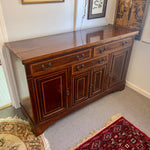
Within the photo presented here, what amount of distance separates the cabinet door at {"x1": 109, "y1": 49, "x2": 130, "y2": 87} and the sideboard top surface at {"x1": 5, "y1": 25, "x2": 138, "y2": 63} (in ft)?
0.80

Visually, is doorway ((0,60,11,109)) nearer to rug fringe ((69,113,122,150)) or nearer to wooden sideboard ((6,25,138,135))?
wooden sideboard ((6,25,138,135))

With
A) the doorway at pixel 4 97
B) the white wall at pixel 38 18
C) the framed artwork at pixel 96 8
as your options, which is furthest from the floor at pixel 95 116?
the framed artwork at pixel 96 8

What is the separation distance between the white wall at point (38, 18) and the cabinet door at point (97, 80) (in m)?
0.63

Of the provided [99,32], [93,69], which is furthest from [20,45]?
[99,32]

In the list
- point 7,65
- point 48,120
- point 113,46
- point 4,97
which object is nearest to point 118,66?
point 113,46

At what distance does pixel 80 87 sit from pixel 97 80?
10.9 inches

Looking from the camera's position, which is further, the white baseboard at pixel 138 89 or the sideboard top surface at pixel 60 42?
the white baseboard at pixel 138 89

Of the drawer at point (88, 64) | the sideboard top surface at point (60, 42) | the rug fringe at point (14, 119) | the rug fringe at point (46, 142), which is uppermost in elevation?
the sideboard top surface at point (60, 42)

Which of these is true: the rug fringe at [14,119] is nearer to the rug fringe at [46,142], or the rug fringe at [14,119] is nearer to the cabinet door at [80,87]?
the rug fringe at [46,142]

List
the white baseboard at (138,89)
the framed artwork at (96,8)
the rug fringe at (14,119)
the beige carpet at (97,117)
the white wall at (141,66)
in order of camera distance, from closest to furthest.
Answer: the beige carpet at (97,117) < the rug fringe at (14,119) < the framed artwork at (96,8) < the white wall at (141,66) < the white baseboard at (138,89)

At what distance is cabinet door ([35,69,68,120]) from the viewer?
1402mm

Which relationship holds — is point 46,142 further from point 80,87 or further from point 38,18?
point 38,18

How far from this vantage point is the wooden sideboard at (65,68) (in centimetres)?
133

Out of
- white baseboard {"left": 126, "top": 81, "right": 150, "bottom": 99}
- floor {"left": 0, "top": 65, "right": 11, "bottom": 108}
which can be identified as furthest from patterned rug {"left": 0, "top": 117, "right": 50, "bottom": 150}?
white baseboard {"left": 126, "top": 81, "right": 150, "bottom": 99}
